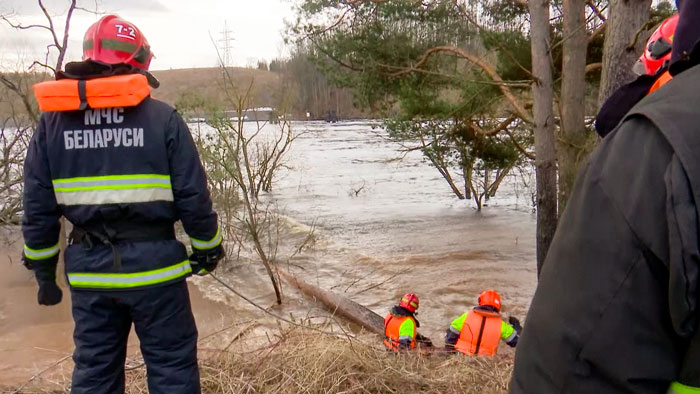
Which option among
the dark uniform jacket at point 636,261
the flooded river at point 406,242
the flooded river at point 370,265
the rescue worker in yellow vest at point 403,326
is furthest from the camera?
the flooded river at point 406,242

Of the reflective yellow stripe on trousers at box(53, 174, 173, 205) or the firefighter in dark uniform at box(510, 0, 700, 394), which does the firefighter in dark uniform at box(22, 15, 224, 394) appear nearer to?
the reflective yellow stripe on trousers at box(53, 174, 173, 205)

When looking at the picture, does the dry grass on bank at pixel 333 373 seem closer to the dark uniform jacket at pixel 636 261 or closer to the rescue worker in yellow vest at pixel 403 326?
the rescue worker in yellow vest at pixel 403 326

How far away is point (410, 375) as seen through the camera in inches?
132

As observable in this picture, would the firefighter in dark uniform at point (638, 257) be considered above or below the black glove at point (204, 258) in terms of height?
above

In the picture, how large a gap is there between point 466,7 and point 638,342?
36.1ft

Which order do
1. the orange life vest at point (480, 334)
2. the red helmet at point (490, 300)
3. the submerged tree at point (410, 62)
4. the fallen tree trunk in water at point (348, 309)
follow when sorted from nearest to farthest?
the orange life vest at point (480, 334) → the red helmet at point (490, 300) → the fallen tree trunk in water at point (348, 309) → the submerged tree at point (410, 62)

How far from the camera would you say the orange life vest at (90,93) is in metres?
2.47

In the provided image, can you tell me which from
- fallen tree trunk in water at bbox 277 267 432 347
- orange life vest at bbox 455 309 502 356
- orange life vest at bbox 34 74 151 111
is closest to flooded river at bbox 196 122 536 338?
fallen tree trunk in water at bbox 277 267 432 347

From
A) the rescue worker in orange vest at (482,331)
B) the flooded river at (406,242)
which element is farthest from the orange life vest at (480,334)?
the flooded river at (406,242)

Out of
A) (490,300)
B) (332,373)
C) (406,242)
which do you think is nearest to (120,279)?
(332,373)

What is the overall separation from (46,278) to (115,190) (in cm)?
63

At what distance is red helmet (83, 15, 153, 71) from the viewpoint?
8.61ft

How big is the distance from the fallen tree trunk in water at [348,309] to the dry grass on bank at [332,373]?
1991 mm

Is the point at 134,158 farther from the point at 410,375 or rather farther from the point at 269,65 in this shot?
the point at 269,65
